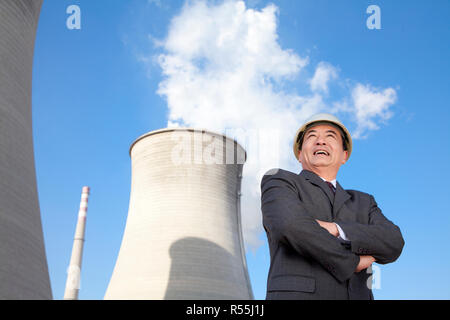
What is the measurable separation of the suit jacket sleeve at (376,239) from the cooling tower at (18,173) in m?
5.83

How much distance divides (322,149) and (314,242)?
48 centimetres

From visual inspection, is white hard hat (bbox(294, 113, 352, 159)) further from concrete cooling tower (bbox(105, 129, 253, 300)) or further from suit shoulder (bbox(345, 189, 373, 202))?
concrete cooling tower (bbox(105, 129, 253, 300))

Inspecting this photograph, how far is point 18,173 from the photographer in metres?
6.69

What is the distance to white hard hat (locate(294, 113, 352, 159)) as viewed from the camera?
1.81 m

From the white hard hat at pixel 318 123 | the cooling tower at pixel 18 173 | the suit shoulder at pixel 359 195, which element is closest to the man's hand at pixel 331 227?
the suit shoulder at pixel 359 195

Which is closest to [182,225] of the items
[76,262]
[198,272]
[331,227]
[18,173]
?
[198,272]

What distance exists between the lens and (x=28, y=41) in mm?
7652

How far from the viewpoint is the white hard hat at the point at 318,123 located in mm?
1806

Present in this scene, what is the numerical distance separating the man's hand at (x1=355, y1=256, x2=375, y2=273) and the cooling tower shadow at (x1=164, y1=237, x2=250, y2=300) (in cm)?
1095

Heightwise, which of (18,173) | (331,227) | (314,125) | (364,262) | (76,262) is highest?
(76,262)

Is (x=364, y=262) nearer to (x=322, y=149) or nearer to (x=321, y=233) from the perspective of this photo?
(x=321, y=233)
